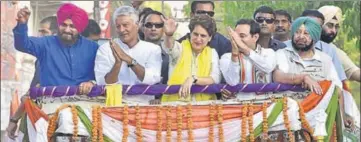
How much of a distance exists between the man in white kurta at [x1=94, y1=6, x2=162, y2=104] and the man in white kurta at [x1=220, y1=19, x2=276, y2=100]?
502mm

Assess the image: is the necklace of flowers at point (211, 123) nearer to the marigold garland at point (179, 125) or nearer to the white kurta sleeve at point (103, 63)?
Answer: the marigold garland at point (179, 125)

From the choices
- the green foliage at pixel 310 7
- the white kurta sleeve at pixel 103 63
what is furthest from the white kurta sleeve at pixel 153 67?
the green foliage at pixel 310 7

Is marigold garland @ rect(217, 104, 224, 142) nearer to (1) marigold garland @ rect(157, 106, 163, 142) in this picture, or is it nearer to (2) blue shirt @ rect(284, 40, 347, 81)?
(1) marigold garland @ rect(157, 106, 163, 142)

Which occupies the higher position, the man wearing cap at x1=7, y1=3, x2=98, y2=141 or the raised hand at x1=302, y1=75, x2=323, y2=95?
the man wearing cap at x1=7, y1=3, x2=98, y2=141

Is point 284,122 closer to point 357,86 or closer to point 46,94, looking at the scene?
point 46,94

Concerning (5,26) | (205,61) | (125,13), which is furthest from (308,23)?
(5,26)

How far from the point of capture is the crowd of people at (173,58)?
6.50 m

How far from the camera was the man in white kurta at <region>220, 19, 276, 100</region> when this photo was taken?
6457mm

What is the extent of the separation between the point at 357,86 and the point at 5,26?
1614cm

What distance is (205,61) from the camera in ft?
21.7

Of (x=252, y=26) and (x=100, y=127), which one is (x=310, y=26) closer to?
(x=252, y=26)

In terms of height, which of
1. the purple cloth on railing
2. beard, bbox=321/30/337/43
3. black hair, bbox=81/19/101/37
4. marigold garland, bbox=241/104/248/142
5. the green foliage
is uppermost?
the green foliage

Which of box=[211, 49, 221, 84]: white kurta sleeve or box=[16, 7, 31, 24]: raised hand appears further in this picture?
box=[211, 49, 221, 84]: white kurta sleeve

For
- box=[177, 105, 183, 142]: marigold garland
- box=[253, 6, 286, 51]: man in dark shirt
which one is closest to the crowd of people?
box=[177, 105, 183, 142]: marigold garland
